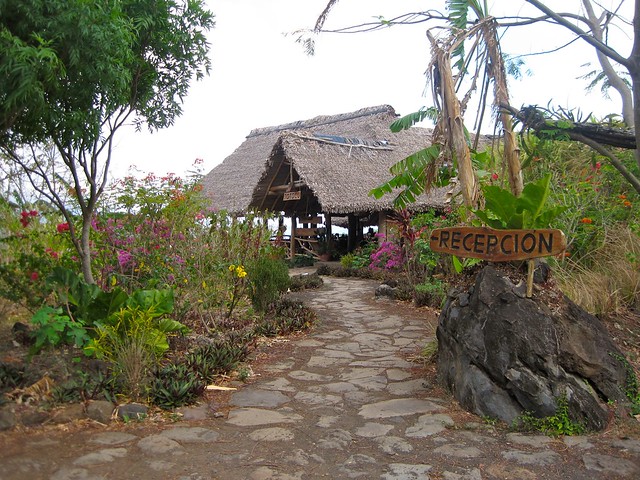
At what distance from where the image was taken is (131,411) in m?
3.72

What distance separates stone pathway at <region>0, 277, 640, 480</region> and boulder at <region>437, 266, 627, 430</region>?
204 mm

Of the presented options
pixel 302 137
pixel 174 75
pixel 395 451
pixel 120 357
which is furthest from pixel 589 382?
pixel 302 137

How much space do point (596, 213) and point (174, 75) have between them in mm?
5738

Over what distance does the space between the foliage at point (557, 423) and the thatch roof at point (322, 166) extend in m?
9.27

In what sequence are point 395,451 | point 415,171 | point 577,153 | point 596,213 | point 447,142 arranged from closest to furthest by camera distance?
point 395,451 < point 447,142 < point 415,171 < point 596,213 < point 577,153

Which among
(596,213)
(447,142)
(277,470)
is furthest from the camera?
(596,213)

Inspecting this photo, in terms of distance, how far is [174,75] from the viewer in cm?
531

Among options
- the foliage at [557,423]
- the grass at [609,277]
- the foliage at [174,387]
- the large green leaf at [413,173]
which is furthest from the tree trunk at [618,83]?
the foliage at [174,387]

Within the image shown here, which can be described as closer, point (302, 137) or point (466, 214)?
point (466, 214)

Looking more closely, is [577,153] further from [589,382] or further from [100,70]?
[100,70]

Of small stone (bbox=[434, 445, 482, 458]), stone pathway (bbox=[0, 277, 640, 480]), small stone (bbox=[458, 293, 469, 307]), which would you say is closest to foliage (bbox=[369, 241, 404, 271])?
stone pathway (bbox=[0, 277, 640, 480])

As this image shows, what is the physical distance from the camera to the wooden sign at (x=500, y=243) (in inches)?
147

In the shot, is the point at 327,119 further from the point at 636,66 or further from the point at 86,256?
the point at 636,66

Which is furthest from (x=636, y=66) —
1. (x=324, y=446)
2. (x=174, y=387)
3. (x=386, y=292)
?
(x=386, y=292)
